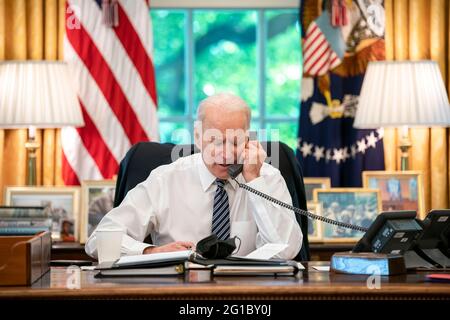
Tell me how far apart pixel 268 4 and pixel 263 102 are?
52 cm

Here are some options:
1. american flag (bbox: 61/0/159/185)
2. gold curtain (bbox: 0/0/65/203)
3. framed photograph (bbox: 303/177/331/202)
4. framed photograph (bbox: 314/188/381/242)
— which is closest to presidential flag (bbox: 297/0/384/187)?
framed photograph (bbox: 303/177/331/202)

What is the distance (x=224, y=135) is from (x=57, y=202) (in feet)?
4.85

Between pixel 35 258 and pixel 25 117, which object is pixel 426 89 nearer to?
pixel 25 117

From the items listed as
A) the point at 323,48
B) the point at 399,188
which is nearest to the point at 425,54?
the point at 323,48

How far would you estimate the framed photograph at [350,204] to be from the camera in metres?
4.02

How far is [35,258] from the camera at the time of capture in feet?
6.94

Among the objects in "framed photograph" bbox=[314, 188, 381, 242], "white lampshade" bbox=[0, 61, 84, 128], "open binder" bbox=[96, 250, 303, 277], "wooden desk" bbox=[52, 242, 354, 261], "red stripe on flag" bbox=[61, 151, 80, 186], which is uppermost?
"white lampshade" bbox=[0, 61, 84, 128]

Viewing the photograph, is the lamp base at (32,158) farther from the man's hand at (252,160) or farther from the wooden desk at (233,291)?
the wooden desk at (233,291)

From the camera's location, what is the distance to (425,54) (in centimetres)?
434

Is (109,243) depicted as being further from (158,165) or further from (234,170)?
(158,165)

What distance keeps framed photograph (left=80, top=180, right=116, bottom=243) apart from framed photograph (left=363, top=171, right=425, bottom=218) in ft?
4.08

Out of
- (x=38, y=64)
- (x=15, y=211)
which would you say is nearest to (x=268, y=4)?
(x=38, y=64)

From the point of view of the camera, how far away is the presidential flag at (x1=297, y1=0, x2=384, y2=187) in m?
4.26

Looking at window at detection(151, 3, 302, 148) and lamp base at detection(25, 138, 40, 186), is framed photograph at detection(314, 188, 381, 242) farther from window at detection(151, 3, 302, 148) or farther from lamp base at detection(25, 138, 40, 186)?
lamp base at detection(25, 138, 40, 186)
